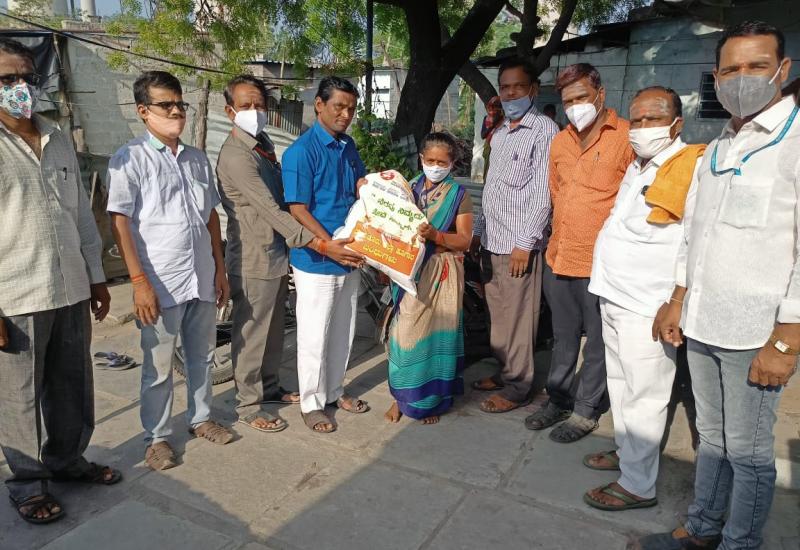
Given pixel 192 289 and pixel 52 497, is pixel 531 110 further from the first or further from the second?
pixel 52 497

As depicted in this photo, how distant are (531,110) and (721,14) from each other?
20.7ft

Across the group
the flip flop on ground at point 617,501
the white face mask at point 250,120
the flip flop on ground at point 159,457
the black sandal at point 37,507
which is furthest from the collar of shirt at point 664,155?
the black sandal at point 37,507

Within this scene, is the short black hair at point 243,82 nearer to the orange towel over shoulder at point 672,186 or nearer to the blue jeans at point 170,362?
the blue jeans at point 170,362

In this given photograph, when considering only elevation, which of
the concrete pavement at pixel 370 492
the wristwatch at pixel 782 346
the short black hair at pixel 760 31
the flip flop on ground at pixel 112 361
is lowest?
the flip flop on ground at pixel 112 361

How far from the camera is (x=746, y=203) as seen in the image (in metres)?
1.97

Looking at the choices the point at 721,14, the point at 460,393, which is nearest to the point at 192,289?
the point at 460,393

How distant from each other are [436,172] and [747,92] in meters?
1.56

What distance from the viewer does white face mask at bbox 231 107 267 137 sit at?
3.31 meters

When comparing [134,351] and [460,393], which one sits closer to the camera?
[460,393]

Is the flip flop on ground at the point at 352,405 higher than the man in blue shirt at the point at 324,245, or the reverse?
the man in blue shirt at the point at 324,245

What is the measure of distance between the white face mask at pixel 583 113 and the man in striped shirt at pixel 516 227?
34 centimetres

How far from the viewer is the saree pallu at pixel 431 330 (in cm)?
334

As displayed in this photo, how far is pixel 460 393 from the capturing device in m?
3.70

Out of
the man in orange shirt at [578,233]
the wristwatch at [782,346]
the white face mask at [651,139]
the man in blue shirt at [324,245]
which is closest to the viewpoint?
the wristwatch at [782,346]
